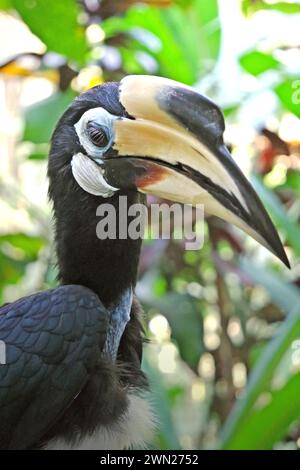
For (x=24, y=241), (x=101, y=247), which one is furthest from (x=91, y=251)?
(x=24, y=241)

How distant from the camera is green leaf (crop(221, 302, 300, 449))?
1.07 meters

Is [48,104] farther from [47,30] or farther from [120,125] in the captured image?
[120,125]

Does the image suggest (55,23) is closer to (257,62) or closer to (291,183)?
(257,62)

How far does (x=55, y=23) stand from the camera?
4.21 feet

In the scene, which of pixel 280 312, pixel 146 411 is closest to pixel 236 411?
pixel 146 411

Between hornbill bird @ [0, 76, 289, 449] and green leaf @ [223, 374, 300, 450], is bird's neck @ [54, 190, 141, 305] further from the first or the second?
green leaf @ [223, 374, 300, 450]

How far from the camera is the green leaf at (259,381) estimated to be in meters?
1.07

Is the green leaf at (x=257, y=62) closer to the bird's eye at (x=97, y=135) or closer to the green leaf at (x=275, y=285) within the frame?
the green leaf at (x=275, y=285)

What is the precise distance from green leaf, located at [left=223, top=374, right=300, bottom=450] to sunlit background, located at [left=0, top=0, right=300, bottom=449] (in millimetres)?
149

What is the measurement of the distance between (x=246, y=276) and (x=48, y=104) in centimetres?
48

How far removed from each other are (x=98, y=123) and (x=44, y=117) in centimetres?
55

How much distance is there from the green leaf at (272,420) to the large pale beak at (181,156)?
31 cm

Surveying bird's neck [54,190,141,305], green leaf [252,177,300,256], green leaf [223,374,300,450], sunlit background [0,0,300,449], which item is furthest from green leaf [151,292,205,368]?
bird's neck [54,190,141,305]

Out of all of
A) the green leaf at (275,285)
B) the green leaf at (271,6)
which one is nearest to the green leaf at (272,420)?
the green leaf at (275,285)
